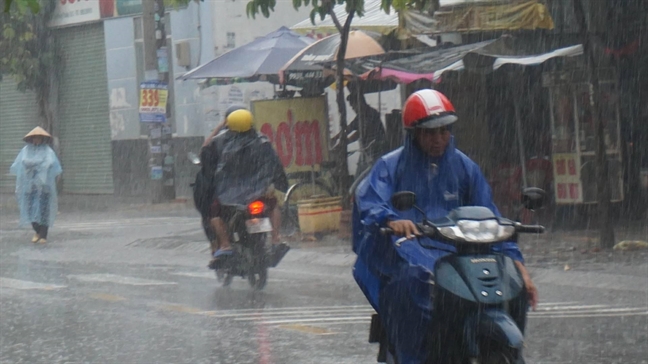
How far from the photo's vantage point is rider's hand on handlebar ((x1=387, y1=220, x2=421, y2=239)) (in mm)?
4718

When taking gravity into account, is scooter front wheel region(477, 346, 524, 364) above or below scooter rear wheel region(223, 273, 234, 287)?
above

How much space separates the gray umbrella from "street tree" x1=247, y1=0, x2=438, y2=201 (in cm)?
188

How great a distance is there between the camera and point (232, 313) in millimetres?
9734

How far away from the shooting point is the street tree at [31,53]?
26625mm

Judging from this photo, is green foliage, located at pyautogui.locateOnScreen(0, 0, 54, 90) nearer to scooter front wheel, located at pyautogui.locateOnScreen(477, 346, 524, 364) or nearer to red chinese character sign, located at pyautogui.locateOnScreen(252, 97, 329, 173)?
red chinese character sign, located at pyautogui.locateOnScreen(252, 97, 329, 173)

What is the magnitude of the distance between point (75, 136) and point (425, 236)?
24784 millimetres

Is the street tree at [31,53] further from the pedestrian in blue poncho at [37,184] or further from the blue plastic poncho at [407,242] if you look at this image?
the blue plastic poncho at [407,242]

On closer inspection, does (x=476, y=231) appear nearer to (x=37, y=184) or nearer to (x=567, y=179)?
(x=567, y=179)

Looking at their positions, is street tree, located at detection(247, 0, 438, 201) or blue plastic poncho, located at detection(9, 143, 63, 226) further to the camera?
blue plastic poncho, located at detection(9, 143, 63, 226)

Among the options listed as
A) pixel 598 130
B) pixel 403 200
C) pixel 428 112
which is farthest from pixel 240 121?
pixel 403 200

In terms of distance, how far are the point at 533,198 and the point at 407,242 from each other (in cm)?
63

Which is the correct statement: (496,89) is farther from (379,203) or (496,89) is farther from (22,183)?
(379,203)

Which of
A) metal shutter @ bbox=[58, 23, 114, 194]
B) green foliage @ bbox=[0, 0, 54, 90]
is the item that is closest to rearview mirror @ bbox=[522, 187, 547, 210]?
green foliage @ bbox=[0, 0, 54, 90]

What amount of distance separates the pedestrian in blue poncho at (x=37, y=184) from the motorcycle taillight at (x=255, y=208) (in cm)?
A: 691
